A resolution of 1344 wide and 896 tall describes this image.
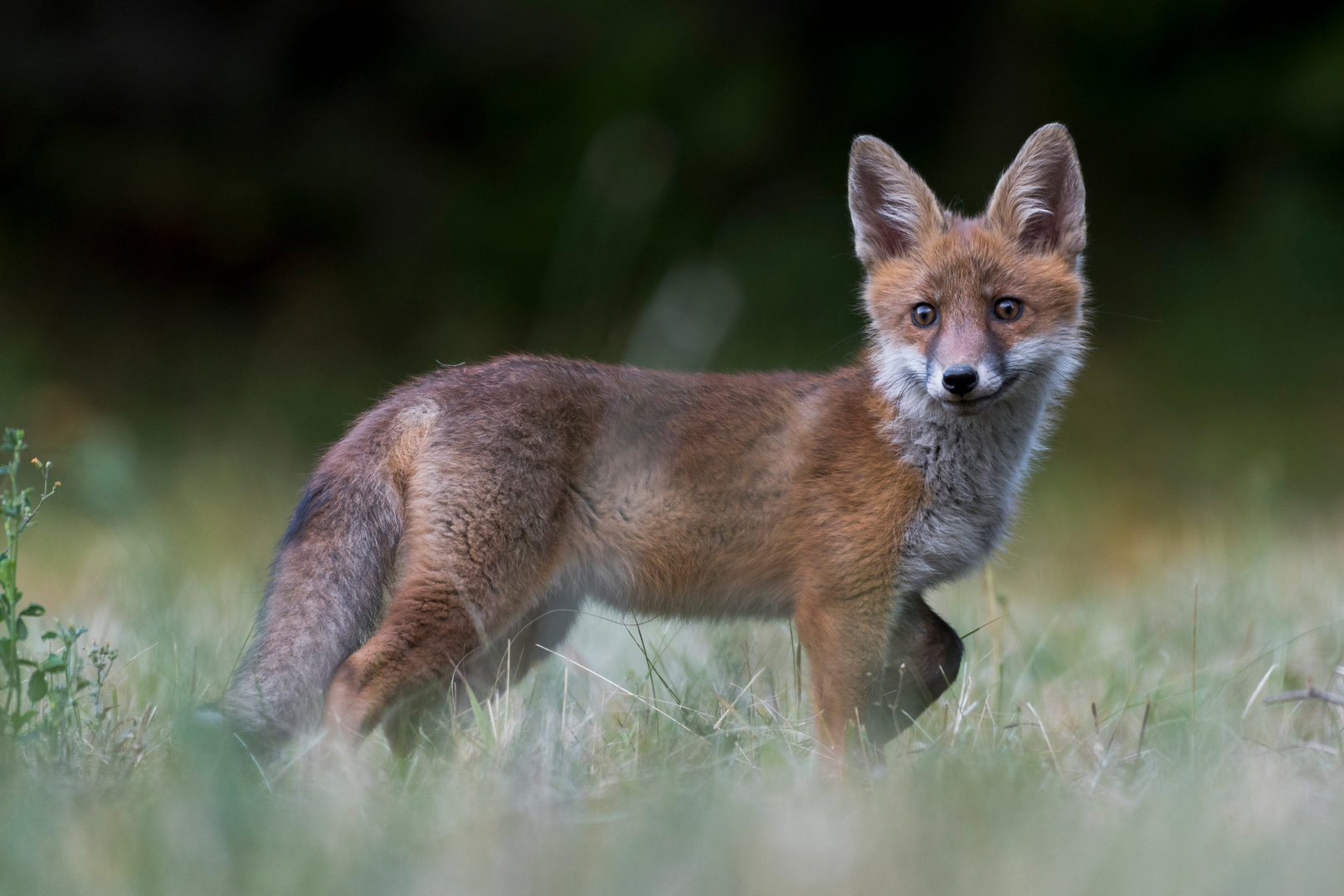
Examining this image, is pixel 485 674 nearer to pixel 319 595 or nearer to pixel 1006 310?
pixel 319 595

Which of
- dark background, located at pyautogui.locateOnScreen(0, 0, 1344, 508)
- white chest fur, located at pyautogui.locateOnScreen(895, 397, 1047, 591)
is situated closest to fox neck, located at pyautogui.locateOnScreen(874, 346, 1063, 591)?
white chest fur, located at pyautogui.locateOnScreen(895, 397, 1047, 591)

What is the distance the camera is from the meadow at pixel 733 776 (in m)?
2.08

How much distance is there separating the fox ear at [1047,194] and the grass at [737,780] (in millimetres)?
1132

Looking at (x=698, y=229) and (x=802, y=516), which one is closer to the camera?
(x=802, y=516)

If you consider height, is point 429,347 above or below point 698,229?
below

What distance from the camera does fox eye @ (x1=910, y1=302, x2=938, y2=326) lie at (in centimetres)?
370

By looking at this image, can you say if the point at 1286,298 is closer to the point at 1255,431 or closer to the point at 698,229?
the point at 1255,431

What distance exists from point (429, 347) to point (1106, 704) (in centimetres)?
821

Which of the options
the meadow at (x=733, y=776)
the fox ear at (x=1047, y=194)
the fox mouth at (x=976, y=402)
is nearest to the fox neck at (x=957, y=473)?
the fox mouth at (x=976, y=402)

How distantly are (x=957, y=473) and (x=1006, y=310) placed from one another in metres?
0.54

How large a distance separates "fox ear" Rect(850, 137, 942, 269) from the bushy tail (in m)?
1.86

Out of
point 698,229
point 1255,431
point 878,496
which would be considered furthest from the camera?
point 698,229

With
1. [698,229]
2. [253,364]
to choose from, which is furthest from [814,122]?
[253,364]

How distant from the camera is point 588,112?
399 inches
